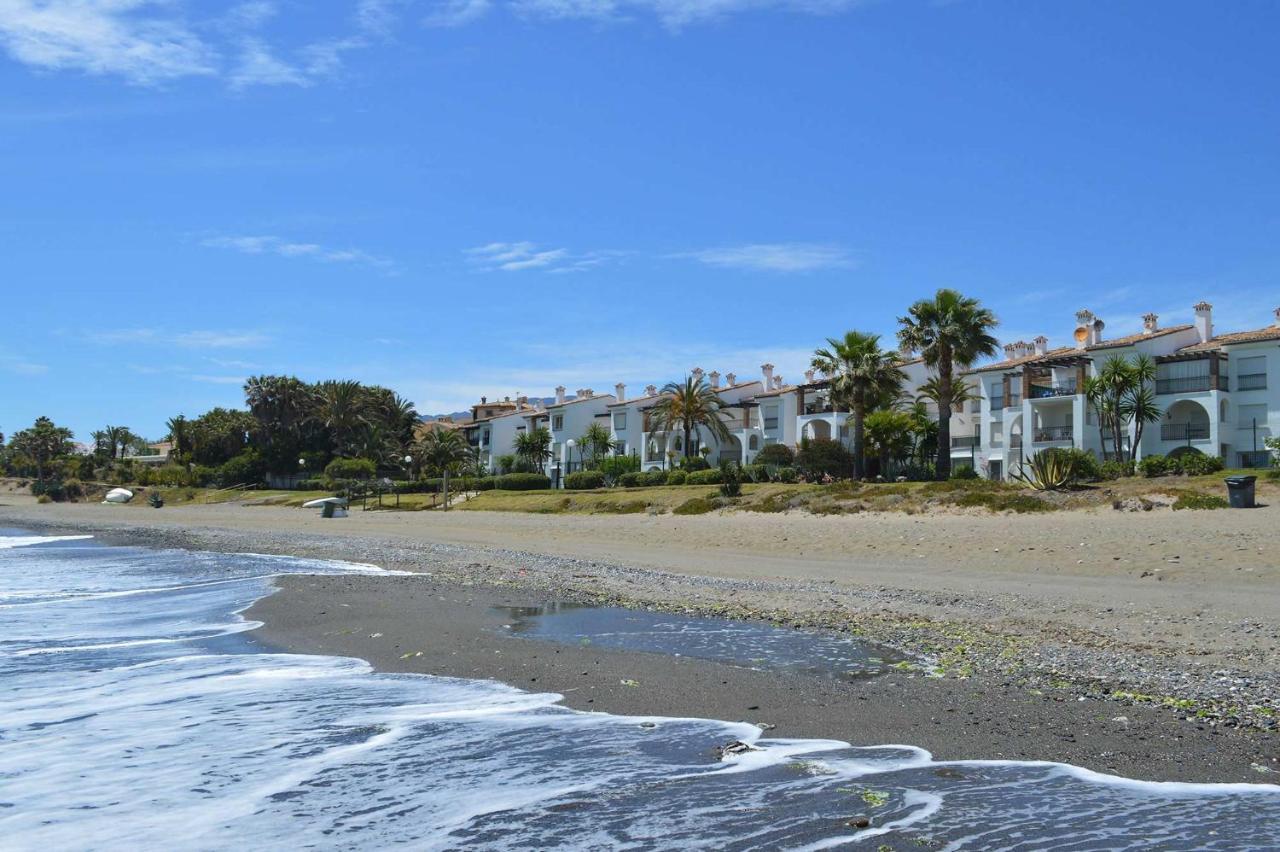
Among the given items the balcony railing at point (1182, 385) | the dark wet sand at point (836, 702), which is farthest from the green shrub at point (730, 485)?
the dark wet sand at point (836, 702)

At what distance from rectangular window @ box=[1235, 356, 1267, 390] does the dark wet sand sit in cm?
4492

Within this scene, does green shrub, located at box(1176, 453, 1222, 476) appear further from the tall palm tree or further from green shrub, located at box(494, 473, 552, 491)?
the tall palm tree

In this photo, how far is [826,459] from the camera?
5369 cm

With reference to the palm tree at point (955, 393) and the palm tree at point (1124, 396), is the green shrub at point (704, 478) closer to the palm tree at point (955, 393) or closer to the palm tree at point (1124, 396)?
the palm tree at point (955, 393)

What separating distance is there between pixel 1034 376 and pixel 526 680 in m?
50.6

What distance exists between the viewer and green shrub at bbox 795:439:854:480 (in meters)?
53.2

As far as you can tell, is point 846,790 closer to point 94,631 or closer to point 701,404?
point 94,631

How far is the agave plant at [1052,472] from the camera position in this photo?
33.0 m

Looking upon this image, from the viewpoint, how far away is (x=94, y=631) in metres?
14.8

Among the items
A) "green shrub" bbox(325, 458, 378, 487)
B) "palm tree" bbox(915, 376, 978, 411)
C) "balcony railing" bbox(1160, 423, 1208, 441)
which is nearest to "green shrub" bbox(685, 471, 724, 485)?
"palm tree" bbox(915, 376, 978, 411)

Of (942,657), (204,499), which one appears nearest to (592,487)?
(204,499)

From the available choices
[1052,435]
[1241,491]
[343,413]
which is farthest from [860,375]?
[343,413]

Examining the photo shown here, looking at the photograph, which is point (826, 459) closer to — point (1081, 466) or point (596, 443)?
point (1081, 466)

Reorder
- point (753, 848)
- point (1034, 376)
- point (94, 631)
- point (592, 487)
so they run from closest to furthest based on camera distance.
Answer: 1. point (753, 848)
2. point (94, 631)
3. point (1034, 376)
4. point (592, 487)
